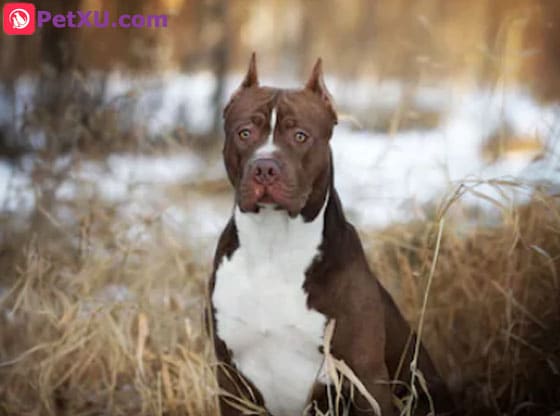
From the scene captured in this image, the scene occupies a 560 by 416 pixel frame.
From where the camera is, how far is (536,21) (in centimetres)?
217

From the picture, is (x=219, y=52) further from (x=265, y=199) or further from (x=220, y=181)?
(x=265, y=199)

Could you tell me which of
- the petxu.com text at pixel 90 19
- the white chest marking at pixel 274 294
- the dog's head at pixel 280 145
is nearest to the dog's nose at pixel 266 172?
the dog's head at pixel 280 145

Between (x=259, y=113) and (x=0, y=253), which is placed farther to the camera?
(x=0, y=253)

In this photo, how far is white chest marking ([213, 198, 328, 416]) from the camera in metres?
1.75

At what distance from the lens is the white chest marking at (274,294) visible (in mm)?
1755


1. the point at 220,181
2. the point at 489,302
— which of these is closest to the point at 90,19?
the point at 220,181

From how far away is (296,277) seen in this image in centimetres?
176

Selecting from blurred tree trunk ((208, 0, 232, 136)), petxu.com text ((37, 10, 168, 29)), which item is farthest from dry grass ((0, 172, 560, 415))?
petxu.com text ((37, 10, 168, 29))

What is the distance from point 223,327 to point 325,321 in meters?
0.20

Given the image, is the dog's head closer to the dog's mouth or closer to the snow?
the dog's mouth

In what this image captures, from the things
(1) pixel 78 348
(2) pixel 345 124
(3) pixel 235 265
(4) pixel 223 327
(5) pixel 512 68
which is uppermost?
(5) pixel 512 68

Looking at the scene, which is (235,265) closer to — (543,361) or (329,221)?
(329,221)

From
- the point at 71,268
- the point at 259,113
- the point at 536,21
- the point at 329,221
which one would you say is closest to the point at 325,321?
the point at 329,221

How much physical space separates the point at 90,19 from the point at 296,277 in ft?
2.51
